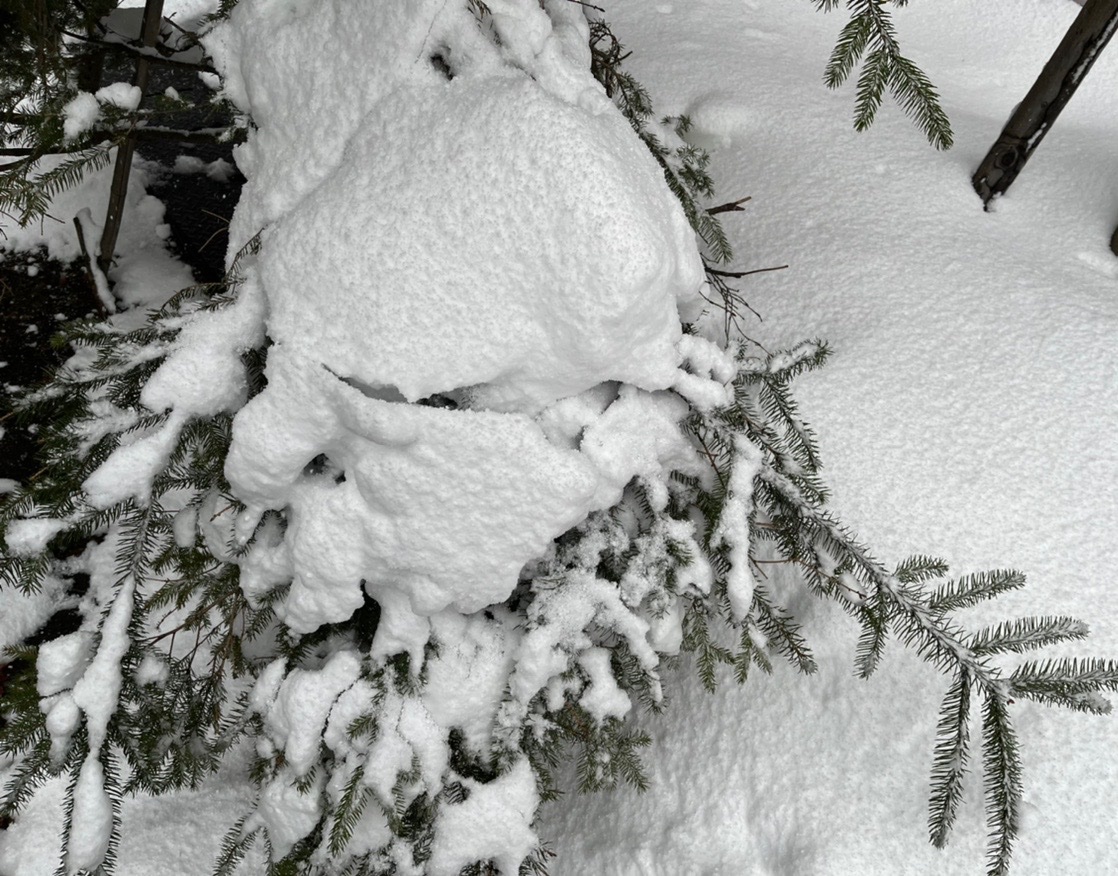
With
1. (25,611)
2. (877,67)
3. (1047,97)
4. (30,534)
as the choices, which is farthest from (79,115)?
(1047,97)

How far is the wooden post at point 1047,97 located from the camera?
2.18 meters

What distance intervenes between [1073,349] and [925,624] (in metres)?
1.01

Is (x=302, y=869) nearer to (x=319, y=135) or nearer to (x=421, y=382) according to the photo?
(x=421, y=382)

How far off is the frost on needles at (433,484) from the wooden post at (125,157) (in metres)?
0.96

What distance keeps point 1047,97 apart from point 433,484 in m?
2.24

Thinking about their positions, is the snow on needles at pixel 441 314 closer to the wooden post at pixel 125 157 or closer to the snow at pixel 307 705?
the snow at pixel 307 705

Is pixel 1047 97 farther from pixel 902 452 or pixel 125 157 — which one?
pixel 125 157

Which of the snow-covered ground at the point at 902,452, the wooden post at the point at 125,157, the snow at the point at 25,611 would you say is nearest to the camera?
the snow-covered ground at the point at 902,452

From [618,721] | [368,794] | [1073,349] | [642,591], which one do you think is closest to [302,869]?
[368,794]

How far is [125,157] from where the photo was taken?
2354mm

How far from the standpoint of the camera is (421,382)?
1224mm

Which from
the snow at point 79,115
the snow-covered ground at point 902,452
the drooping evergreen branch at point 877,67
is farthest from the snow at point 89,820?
the drooping evergreen branch at point 877,67

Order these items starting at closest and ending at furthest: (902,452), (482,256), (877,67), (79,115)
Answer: (877,67)
(482,256)
(79,115)
(902,452)

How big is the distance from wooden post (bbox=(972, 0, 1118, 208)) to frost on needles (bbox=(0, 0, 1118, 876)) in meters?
1.32
